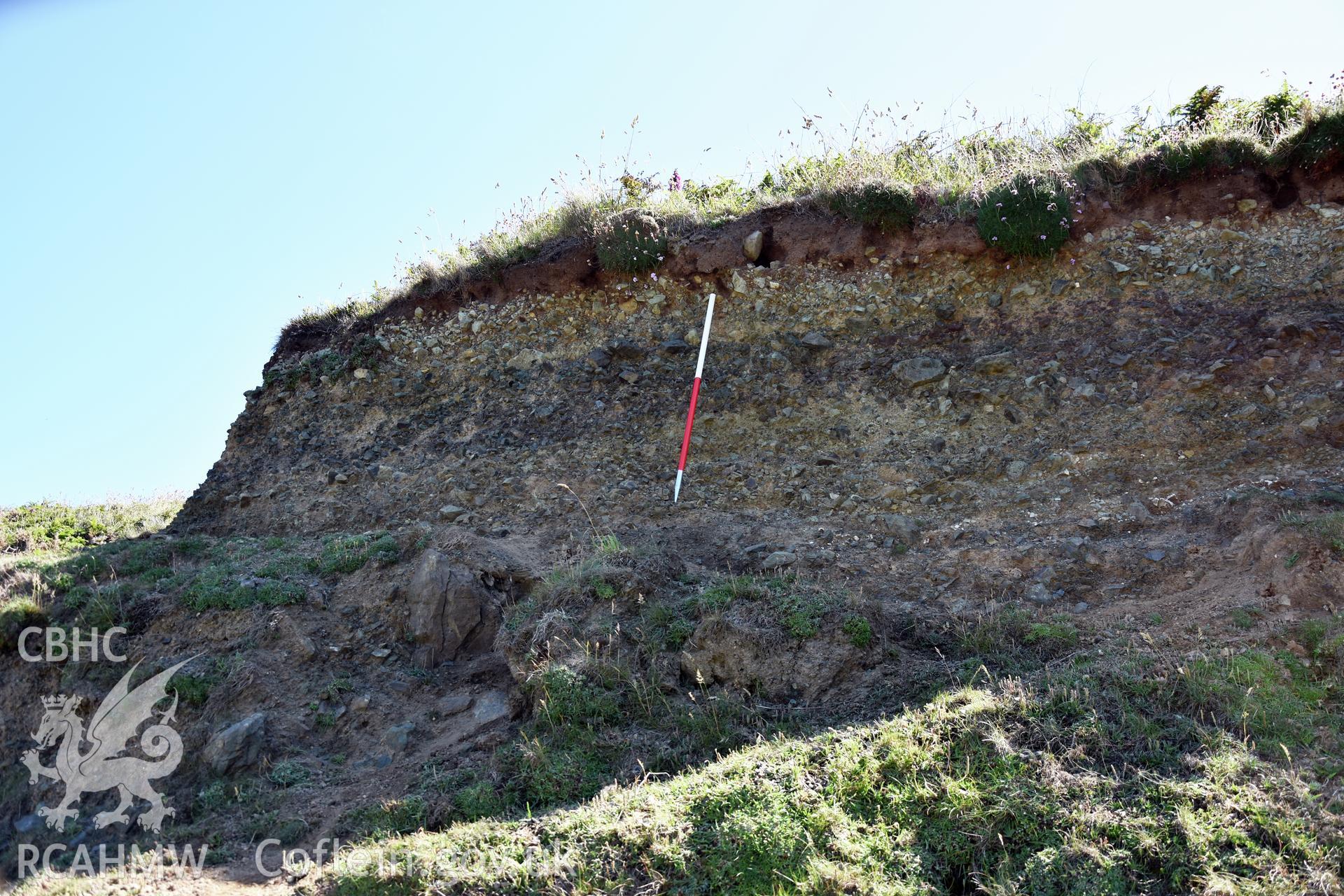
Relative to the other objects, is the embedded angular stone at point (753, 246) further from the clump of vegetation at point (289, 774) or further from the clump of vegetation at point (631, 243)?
the clump of vegetation at point (289, 774)

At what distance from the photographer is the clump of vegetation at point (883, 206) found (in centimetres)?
877

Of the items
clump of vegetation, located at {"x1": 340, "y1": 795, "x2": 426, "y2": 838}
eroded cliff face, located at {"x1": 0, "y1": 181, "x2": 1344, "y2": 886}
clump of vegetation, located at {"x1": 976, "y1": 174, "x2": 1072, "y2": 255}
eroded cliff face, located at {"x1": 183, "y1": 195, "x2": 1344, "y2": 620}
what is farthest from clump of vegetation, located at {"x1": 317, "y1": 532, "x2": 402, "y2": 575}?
clump of vegetation, located at {"x1": 976, "y1": 174, "x2": 1072, "y2": 255}

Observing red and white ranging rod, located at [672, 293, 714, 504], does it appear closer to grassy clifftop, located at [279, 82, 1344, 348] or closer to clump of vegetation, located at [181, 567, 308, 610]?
grassy clifftop, located at [279, 82, 1344, 348]

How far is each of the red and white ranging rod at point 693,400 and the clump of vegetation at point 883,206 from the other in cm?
162

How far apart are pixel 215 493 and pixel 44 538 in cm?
201

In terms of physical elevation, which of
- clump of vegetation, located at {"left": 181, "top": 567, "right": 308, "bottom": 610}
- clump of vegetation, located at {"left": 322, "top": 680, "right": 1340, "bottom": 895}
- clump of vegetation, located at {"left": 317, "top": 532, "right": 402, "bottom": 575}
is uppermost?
clump of vegetation, located at {"left": 181, "top": 567, "right": 308, "bottom": 610}

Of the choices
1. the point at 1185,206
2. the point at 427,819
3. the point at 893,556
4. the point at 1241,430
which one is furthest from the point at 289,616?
the point at 1185,206

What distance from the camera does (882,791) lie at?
4469 mm

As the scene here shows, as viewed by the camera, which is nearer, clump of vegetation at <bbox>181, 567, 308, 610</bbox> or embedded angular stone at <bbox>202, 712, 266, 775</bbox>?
embedded angular stone at <bbox>202, 712, 266, 775</bbox>

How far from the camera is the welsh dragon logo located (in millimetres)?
5617

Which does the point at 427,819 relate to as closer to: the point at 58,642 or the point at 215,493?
the point at 58,642

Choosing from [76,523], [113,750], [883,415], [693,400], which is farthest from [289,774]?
[76,523]

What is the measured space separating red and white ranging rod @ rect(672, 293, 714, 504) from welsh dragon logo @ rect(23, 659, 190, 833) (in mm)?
3931

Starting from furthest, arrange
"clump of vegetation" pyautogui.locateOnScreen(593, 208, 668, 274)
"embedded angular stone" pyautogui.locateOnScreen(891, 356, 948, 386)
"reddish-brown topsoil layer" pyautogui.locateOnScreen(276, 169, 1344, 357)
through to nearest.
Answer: "clump of vegetation" pyautogui.locateOnScreen(593, 208, 668, 274) < "reddish-brown topsoil layer" pyautogui.locateOnScreen(276, 169, 1344, 357) < "embedded angular stone" pyautogui.locateOnScreen(891, 356, 948, 386)
